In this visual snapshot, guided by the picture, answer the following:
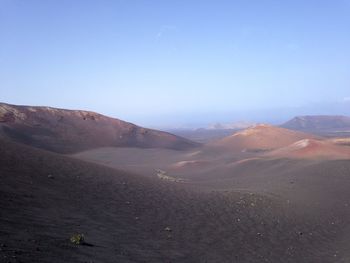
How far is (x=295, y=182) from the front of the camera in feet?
85.4

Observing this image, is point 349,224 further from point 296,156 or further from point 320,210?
point 296,156

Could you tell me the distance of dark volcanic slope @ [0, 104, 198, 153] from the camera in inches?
1943

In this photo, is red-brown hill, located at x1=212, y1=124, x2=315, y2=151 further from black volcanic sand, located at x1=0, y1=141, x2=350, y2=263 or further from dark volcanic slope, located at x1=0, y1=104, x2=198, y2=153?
black volcanic sand, located at x1=0, y1=141, x2=350, y2=263

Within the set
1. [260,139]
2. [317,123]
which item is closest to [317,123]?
[317,123]

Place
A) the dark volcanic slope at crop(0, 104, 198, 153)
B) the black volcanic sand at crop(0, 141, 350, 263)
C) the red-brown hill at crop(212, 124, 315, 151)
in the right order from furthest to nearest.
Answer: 1. the red-brown hill at crop(212, 124, 315, 151)
2. the dark volcanic slope at crop(0, 104, 198, 153)
3. the black volcanic sand at crop(0, 141, 350, 263)

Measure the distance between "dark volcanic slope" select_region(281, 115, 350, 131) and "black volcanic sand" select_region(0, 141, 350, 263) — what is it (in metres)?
123

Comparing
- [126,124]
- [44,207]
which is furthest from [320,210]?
[126,124]

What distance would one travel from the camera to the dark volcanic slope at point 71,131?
49.3 m

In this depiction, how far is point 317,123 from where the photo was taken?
149m

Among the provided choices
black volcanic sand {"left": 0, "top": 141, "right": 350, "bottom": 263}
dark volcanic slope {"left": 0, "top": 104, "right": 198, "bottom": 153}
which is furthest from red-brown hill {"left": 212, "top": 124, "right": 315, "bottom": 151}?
black volcanic sand {"left": 0, "top": 141, "right": 350, "bottom": 263}

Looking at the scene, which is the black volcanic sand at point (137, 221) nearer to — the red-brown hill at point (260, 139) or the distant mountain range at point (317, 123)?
the red-brown hill at point (260, 139)

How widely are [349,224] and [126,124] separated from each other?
47681 mm

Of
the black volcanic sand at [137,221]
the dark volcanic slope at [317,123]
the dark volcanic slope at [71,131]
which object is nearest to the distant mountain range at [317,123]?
the dark volcanic slope at [317,123]

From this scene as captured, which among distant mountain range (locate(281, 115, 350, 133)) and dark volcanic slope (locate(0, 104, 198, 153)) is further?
distant mountain range (locate(281, 115, 350, 133))
